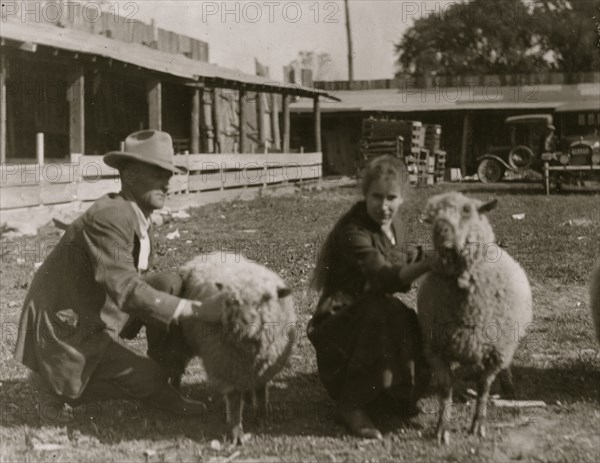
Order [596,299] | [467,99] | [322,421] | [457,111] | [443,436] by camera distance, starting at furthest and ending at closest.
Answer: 1. [467,99]
2. [457,111]
3. [596,299]
4. [322,421]
5. [443,436]

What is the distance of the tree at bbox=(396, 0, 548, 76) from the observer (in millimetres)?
44750

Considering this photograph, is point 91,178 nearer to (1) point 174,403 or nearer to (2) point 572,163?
(1) point 174,403

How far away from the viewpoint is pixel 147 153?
4.41m

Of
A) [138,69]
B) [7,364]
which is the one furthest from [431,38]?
[7,364]

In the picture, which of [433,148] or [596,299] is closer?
[596,299]

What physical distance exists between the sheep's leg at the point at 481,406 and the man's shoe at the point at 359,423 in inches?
20.8

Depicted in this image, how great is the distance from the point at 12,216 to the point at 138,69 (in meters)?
5.95

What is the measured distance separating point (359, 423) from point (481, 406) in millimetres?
683

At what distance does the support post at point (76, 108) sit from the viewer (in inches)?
587

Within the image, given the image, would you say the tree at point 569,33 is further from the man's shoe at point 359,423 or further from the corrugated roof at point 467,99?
the man's shoe at point 359,423

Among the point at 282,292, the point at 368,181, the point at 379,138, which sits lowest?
the point at 282,292

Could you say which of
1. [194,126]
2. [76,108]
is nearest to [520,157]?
[194,126]

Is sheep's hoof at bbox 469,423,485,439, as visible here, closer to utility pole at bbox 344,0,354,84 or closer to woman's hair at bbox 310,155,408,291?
woman's hair at bbox 310,155,408,291

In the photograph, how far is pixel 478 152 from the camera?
31.9m
